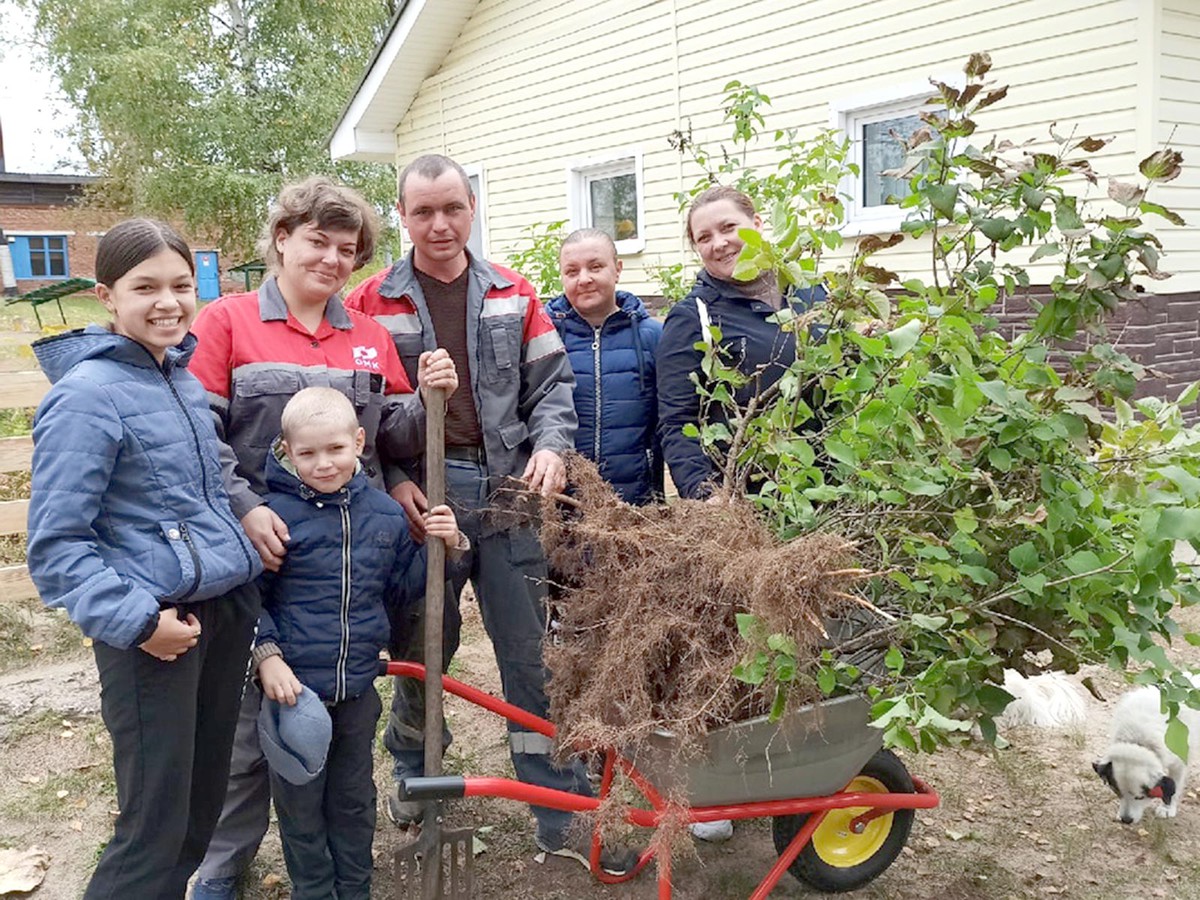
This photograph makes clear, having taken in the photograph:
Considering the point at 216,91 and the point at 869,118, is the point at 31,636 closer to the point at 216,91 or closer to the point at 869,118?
the point at 869,118

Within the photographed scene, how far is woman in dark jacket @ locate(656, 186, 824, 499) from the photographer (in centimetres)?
289

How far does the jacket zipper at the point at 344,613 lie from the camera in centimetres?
252

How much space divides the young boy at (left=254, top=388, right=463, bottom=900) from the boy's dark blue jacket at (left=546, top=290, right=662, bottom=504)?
0.68 metres

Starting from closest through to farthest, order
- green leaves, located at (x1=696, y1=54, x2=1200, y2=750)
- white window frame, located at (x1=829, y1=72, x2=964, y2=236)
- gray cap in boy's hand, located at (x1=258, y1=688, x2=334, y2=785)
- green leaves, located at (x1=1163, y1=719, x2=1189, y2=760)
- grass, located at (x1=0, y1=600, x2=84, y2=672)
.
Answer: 1. green leaves, located at (x1=1163, y1=719, x2=1189, y2=760)
2. green leaves, located at (x1=696, y1=54, x2=1200, y2=750)
3. gray cap in boy's hand, located at (x1=258, y1=688, x2=334, y2=785)
4. grass, located at (x1=0, y1=600, x2=84, y2=672)
5. white window frame, located at (x1=829, y1=72, x2=964, y2=236)

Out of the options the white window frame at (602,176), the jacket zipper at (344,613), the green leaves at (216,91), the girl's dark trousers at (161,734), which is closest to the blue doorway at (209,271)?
the green leaves at (216,91)

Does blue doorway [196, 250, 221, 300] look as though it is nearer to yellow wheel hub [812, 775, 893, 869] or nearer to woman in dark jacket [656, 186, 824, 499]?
woman in dark jacket [656, 186, 824, 499]

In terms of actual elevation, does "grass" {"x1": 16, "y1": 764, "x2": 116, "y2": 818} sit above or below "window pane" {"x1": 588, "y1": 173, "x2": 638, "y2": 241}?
below

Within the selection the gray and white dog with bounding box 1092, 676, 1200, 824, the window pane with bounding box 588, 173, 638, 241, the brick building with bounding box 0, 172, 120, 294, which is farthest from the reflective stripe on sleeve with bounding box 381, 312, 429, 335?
the brick building with bounding box 0, 172, 120, 294

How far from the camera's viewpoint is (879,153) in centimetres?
788

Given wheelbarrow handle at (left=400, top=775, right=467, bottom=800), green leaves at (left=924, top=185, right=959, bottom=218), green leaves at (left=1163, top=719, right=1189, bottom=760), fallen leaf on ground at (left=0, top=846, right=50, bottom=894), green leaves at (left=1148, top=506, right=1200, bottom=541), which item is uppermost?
green leaves at (left=924, top=185, right=959, bottom=218)

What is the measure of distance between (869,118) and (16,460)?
637 cm

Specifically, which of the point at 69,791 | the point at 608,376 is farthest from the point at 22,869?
the point at 608,376

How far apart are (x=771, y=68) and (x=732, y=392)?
666cm

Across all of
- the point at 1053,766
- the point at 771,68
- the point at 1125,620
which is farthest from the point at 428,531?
the point at 771,68
